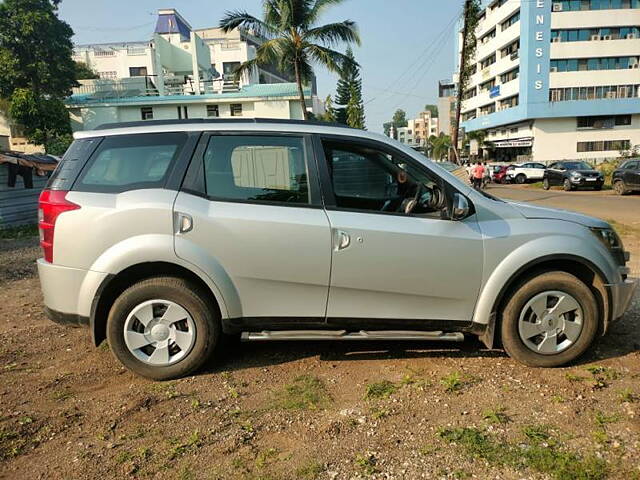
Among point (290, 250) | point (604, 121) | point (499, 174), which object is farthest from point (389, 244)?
point (604, 121)

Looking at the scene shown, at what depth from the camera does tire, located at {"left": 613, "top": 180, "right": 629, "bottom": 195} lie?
67.1ft

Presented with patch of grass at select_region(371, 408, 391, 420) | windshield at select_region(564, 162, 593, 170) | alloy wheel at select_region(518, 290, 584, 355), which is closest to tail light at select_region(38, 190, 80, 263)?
patch of grass at select_region(371, 408, 391, 420)

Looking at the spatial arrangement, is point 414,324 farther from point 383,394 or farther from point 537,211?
point 537,211

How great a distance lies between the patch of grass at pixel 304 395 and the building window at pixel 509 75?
5418 cm

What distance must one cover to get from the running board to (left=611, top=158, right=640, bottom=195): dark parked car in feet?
65.1

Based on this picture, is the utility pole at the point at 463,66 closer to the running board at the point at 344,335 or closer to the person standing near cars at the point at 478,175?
the person standing near cars at the point at 478,175

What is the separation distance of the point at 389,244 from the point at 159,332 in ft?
5.95

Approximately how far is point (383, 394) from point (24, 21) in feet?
132

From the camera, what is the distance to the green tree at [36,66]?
3272 centimetres

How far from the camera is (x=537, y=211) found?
3854mm

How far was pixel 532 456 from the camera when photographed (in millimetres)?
2723

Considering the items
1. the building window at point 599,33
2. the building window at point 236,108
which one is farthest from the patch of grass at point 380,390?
the building window at point 599,33

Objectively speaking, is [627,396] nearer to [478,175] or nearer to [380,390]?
[380,390]

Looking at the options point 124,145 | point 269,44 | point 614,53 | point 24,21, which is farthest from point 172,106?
point 614,53
